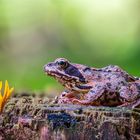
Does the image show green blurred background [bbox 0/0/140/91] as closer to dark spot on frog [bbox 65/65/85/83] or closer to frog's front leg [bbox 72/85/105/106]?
dark spot on frog [bbox 65/65/85/83]

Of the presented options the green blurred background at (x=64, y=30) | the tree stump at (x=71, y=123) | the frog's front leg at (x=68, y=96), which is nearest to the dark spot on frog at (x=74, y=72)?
the frog's front leg at (x=68, y=96)

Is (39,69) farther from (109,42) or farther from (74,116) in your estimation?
(74,116)

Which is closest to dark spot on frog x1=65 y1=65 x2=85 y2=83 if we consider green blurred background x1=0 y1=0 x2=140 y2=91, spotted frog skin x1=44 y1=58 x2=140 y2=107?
spotted frog skin x1=44 y1=58 x2=140 y2=107

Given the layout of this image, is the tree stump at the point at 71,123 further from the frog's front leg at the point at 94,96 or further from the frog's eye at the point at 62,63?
the frog's eye at the point at 62,63

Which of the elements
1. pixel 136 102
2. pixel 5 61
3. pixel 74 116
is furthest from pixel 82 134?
pixel 5 61

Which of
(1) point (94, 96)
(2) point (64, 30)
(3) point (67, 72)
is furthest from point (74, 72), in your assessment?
(2) point (64, 30)

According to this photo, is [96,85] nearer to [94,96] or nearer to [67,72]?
[94,96]
